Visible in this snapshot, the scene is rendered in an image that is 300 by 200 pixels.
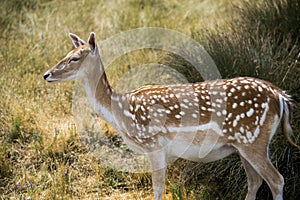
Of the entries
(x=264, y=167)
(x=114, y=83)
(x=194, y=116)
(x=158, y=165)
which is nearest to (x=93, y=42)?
(x=194, y=116)

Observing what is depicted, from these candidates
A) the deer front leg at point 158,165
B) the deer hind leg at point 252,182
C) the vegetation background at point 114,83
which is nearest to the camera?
the deer front leg at point 158,165

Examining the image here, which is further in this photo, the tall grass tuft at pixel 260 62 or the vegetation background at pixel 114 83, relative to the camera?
the vegetation background at pixel 114 83

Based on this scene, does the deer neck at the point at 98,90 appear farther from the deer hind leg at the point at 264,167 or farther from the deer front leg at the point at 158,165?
the deer hind leg at the point at 264,167

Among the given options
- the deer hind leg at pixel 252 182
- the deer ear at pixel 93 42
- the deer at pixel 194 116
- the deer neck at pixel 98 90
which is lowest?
the deer hind leg at pixel 252 182

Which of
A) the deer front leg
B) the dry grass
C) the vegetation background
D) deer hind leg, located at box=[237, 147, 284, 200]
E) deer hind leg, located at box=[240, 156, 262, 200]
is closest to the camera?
deer hind leg, located at box=[237, 147, 284, 200]

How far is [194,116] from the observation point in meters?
4.81

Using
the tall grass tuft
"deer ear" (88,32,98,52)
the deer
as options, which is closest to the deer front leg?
the deer

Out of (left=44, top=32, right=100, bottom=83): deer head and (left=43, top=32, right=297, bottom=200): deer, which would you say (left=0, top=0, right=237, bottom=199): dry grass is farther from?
(left=44, top=32, right=100, bottom=83): deer head

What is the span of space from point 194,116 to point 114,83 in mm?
2628

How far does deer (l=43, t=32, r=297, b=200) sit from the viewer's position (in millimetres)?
4730

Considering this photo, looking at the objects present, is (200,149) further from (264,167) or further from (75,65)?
(75,65)

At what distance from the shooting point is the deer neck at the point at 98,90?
4910mm

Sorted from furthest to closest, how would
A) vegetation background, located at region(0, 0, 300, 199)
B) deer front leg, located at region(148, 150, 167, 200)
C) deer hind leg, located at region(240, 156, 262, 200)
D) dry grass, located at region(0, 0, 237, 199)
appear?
1. dry grass, located at region(0, 0, 237, 199)
2. vegetation background, located at region(0, 0, 300, 199)
3. deer hind leg, located at region(240, 156, 262, 200)
4. deer front leg, located at region(148, 150, 167, 200)

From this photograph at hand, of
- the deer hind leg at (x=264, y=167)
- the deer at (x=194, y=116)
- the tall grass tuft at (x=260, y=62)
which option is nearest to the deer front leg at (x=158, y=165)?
the deer at (x=194, y=116)
